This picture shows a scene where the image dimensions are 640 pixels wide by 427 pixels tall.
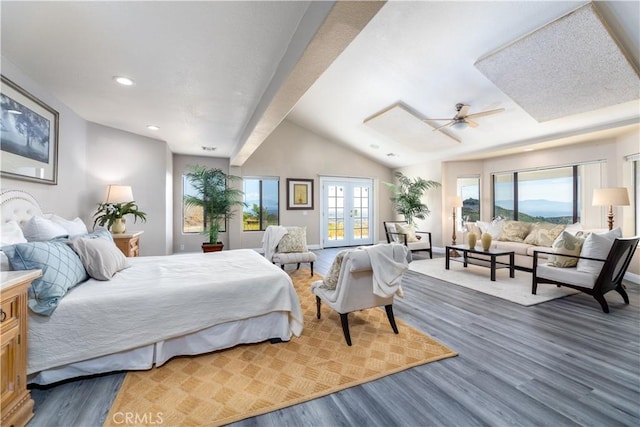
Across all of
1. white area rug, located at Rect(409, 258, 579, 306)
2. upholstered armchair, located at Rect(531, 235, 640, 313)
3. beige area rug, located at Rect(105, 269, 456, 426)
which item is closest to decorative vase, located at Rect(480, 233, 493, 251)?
white area rug, located at Rect(409, 258, 579, 306)

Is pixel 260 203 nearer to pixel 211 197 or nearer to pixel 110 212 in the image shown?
pixel 211 197

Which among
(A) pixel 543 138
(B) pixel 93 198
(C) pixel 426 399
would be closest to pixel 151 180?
(B) pixel 93 198

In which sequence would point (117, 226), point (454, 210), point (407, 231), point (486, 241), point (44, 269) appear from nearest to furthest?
point (44, 269)
point (117, 226)
point (486, 241)
point (407, 231)
point (454, 210)

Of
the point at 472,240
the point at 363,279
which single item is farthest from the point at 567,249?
the point at 363,279

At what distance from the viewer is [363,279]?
243 centimetres

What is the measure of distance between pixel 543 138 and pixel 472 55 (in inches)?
104

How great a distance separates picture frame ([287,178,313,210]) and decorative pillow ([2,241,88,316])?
216 inches

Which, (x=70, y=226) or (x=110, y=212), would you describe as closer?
(x=70, y=226)

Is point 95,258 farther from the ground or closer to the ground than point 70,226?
closer to the ground

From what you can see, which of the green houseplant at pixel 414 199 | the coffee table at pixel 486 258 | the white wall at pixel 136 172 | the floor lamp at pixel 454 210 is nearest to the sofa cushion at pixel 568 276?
the coffee table at pixel 486 258

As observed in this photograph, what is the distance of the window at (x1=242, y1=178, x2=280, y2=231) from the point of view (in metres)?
6.95

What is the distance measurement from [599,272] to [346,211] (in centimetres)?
561

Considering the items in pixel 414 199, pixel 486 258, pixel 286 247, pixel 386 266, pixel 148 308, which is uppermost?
pixel 414 199

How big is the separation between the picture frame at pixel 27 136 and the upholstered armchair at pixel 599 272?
589 centimetres
